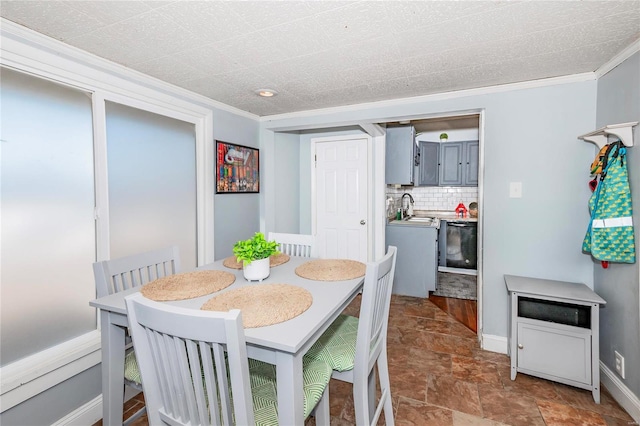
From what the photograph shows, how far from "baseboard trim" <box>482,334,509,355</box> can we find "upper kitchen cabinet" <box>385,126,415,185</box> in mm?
2028

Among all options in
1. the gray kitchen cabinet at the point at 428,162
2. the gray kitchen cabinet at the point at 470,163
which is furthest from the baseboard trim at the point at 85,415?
the gray kitchen cabinet at the point at 470,163

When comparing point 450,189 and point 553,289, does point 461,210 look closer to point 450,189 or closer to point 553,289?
point 450,189

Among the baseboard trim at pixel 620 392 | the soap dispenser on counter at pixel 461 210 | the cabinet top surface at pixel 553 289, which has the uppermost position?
the soap dispenser on counter at pixel 461 210

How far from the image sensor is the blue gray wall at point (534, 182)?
87.7 inches

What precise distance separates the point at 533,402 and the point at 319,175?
305 centimetres

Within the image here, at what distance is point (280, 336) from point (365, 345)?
0.49 meters

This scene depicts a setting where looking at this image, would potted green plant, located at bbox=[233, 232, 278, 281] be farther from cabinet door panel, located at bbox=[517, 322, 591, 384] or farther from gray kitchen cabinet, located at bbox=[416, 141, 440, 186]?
gray kitchen cabinet, located at bbox=[416, 141, 440, 186]

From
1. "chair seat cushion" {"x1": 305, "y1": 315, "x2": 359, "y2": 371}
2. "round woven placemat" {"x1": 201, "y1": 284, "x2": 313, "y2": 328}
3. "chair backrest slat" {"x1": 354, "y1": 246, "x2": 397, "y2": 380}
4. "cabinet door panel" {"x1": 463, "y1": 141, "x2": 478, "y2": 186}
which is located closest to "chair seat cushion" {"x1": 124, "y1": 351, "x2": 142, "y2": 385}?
"round woven placemat" {"x1": 201, "y1": 284, "x2": 313, "y2": 328}

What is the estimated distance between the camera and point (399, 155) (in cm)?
390

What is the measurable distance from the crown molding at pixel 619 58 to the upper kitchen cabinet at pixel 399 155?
1.92 m

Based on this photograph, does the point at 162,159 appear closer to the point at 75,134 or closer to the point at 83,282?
the point at 75,134

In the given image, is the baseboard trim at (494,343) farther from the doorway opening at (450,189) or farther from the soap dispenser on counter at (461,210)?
the soap dispenser on counter at (461,210)

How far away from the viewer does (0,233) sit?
149cm

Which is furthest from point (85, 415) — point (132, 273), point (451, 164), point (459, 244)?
point (451, 164)
